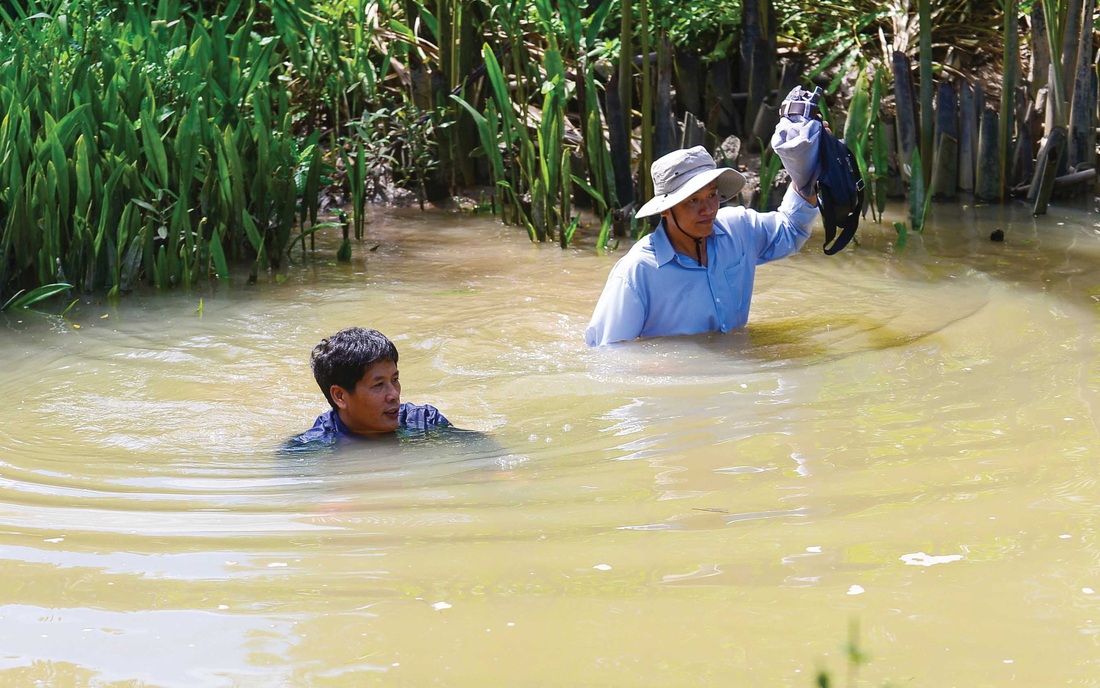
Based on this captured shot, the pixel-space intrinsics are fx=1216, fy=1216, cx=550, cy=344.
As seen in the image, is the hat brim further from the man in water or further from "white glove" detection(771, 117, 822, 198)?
the man in water

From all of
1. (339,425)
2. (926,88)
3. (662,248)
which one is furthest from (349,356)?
(926,88)

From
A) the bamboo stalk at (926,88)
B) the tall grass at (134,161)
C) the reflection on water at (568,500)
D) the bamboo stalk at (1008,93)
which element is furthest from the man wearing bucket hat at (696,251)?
the bamboo stalk at (1008,93)

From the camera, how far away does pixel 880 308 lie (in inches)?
203

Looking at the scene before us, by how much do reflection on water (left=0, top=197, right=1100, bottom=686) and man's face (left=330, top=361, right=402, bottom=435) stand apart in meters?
0.10

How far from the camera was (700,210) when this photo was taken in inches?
168

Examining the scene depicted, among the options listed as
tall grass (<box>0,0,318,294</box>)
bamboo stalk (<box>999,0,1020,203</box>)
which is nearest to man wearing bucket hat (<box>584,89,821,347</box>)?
tall grass (<box>0,0,318,294</box>)

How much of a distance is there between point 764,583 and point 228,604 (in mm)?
1000

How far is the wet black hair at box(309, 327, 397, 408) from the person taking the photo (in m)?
3.34

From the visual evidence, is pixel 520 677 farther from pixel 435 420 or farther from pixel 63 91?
pixel 63 91

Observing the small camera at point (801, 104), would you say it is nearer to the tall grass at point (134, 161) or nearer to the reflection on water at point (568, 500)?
the reflection on water at point (568, 500)

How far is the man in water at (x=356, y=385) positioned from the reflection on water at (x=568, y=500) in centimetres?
11

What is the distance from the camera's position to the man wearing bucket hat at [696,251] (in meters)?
4.25

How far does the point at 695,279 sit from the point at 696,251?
0.35 ft

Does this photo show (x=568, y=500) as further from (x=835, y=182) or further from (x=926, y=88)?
(x=926, y=88)
